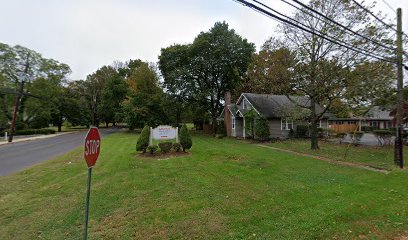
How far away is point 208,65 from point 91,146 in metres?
28.2

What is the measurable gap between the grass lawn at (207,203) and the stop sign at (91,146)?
5.61 ft

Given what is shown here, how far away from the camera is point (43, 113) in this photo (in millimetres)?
40000

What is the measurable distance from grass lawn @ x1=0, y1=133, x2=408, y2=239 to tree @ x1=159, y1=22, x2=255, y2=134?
22466 millimetres

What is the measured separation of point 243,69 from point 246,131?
10.5m

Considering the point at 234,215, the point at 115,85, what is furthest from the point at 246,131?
the point at 115,85

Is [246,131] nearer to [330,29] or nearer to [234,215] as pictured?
[330,29]

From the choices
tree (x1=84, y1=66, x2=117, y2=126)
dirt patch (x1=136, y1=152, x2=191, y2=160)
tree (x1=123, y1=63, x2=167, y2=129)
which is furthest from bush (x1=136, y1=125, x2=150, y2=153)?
tree (x1=84, y1=66, x2=117, y2=126)

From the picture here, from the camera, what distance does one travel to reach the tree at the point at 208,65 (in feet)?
101

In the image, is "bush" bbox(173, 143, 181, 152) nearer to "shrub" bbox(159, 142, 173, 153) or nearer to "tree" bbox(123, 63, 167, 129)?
"shrub" bbox(159, 142, 173, 153)

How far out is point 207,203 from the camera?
6266 mm

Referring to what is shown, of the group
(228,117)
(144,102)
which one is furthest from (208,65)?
(144,102)

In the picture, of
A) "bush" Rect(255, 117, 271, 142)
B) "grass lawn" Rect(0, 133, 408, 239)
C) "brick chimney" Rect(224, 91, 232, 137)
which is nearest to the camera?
"grass lawn" Rect(0, 133, 408, 239)

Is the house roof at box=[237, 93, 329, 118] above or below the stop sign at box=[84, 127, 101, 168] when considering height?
above

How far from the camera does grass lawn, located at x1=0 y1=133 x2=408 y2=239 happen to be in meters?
4.80
